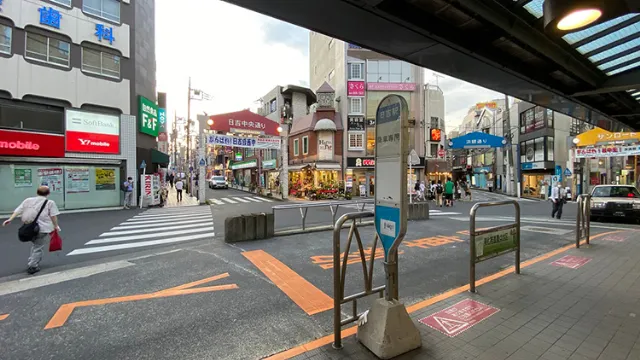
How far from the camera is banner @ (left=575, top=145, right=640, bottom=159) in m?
19.1

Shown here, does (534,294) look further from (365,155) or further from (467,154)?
(467,154)

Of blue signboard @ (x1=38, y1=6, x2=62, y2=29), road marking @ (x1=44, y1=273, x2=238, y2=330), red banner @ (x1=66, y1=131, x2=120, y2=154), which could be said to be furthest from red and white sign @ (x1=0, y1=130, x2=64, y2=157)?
road marking @ (x1=44, y1=273, x2=238, y2=330)

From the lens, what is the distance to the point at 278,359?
283cm

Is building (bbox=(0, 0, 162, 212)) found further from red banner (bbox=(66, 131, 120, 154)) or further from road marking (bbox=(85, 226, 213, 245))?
road marking (bbox=(85, 226, 213, 245))

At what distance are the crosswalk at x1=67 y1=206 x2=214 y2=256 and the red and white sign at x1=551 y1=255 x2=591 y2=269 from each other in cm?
929

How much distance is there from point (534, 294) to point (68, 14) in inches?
919

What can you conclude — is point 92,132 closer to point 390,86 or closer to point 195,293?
point 195,293

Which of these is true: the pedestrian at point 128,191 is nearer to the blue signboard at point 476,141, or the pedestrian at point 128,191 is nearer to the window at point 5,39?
the window at point 5,39

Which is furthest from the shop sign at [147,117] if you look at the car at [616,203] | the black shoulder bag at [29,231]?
the car at [616,203]

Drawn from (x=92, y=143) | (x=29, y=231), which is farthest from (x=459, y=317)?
(x=92, y=143)

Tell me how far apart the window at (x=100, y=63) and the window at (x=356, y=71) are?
776 inches

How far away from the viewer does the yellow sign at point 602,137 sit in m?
18.6

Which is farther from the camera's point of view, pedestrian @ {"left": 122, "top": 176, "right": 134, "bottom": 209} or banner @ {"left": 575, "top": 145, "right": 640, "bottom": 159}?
banner @ {"left": 575, "top": 145, "right": 640, "bottom": 159}

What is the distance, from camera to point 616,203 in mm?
11516
